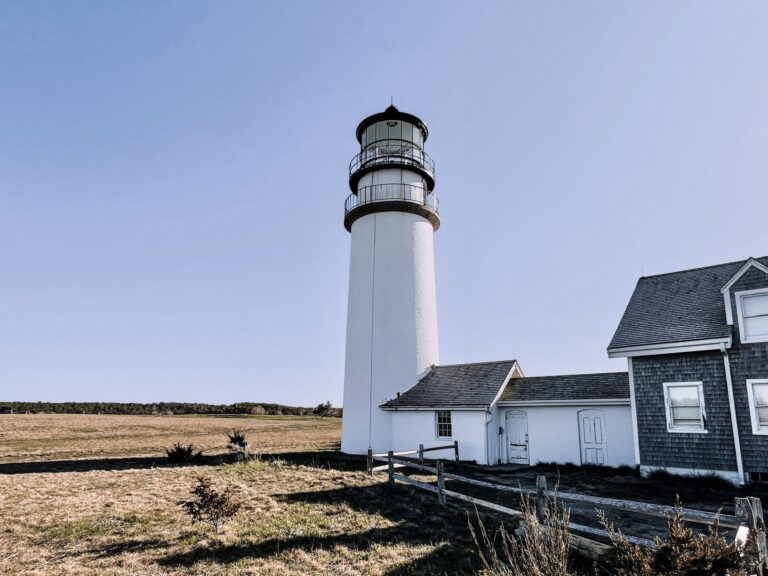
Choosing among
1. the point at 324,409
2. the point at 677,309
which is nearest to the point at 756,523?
the point at 677,309

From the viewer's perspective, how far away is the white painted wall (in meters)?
23.2

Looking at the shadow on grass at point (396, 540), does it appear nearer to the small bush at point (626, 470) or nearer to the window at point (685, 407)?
the small bush at point (626, 470)

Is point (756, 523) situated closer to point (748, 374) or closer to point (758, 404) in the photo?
point (758, 404)

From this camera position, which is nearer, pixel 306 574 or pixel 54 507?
pixel 306 574

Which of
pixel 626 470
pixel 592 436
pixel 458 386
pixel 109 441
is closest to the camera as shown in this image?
pixel 626 470

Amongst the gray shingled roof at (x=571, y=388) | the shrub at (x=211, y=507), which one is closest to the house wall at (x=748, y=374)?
the gray shingled roof at (x=571, y=388)

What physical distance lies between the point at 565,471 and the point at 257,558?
13.4m

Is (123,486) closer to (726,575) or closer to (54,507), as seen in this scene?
(54,507)

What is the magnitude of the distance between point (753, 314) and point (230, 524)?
16.0m

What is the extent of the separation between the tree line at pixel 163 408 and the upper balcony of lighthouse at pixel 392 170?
41767mm

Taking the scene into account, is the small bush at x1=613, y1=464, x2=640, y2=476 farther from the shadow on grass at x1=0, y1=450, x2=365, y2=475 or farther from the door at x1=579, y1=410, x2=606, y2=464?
the shadow on grass at x1=0, y1=450, x2=365, y2=475

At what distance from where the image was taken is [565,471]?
17.9m

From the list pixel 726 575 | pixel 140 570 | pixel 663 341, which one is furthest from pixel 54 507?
pixel 663 341

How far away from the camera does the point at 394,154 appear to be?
25453mm
